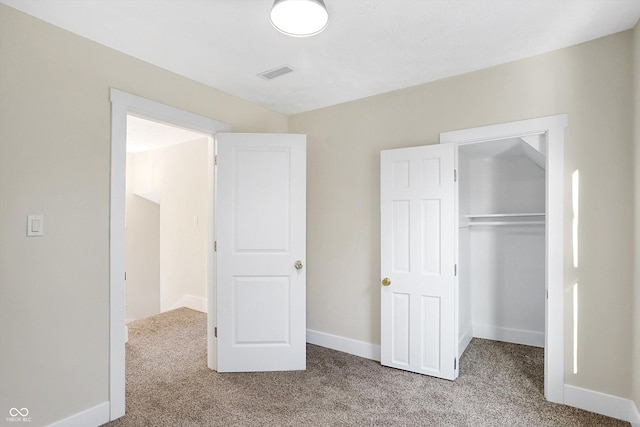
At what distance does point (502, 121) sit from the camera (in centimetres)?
254

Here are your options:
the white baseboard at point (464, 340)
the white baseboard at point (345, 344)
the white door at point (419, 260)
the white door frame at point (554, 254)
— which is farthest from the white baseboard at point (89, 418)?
the white door frame at point (554, 254)

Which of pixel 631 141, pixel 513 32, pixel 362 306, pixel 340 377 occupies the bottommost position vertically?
pixel 340 377

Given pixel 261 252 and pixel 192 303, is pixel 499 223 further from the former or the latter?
pixel 192 303

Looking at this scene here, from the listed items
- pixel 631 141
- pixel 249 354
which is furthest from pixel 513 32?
pixel 249 354

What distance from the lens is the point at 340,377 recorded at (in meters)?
2.75

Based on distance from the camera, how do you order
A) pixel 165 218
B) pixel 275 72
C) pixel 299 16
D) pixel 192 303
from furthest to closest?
1. pixel 165 218
2. pixel 192 303
3. pixel 275 72
4. pixel 299 16

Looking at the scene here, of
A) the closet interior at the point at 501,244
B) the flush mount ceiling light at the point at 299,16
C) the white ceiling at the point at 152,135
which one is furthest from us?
the white ceiling at the point at 152,135

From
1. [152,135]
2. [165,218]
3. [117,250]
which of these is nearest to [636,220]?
[117,250]

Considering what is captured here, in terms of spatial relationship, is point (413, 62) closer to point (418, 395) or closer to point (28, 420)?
point (418, 395)

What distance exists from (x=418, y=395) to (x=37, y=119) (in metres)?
3.01

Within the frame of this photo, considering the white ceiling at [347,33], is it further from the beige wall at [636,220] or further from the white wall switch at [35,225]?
the white wall switch at [35,225]

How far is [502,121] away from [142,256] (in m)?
5.98

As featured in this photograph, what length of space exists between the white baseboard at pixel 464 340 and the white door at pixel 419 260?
560 millimetres

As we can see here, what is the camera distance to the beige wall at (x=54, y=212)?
1.83 meters
